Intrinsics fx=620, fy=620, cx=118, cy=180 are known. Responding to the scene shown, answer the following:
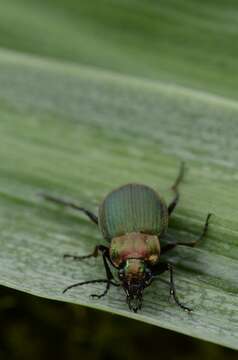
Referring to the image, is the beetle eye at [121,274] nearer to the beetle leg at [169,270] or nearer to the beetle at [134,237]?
the beetle at [134,237]

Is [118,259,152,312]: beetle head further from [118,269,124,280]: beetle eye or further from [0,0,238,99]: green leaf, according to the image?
[0,0,238,99]: green leaf

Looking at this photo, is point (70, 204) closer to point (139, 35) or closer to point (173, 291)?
point (173, 291)

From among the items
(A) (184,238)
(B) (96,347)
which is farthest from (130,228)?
(B) (96,347)

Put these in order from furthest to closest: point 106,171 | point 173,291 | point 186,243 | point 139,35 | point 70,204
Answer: point 139,35 → point 106,171 → point 70,204 → point 186,243 → point 173,291

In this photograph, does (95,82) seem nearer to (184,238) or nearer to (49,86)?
(49,86)

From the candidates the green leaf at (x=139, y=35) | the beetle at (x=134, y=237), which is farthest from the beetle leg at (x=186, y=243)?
the green leaf at (x=139, y=35)

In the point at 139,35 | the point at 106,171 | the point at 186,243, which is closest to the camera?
the point at 186,243

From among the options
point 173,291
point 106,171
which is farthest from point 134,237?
point 106,171

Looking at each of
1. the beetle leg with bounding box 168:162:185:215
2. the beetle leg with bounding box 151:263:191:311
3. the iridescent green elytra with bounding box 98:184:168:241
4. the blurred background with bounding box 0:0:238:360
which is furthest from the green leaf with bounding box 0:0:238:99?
the beetle leg with bounding box 151:263:191:311
